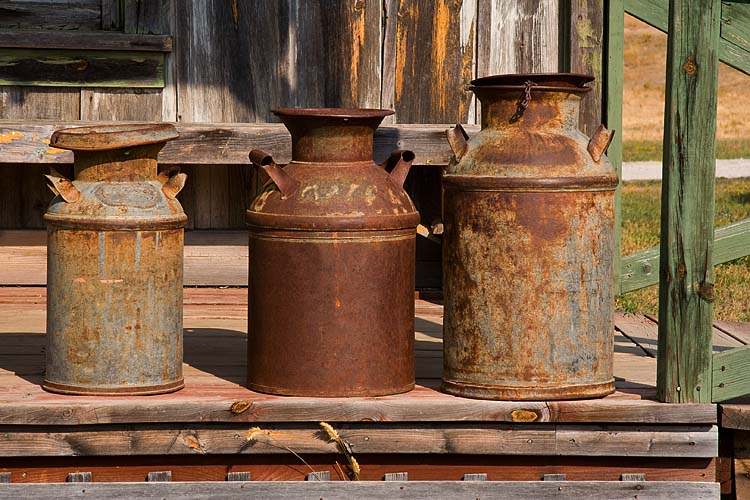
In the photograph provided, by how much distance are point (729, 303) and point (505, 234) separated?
477 centimetres

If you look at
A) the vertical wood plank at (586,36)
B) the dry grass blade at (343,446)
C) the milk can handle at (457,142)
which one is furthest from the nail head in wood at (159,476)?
the vertical wood plank at (586,36)

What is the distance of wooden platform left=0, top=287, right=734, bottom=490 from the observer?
3916mm

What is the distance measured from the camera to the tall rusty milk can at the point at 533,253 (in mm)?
4031

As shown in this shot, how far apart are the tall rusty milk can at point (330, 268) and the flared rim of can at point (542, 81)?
1.34 feet

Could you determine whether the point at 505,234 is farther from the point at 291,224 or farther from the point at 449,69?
the point at 449,69

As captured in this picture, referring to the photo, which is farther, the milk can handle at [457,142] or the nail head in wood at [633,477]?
the milk can handle at [457,142]

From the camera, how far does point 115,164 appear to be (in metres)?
4.11

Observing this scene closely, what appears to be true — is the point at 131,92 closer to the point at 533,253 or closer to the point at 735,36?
the point at 533,253

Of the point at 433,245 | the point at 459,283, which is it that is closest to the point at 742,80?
the point at 433,245

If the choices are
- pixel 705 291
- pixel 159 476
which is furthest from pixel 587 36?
pixel 159 476

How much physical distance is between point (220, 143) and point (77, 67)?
80cm

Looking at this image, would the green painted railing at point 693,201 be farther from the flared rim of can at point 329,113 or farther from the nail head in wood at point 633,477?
the flared rim of can at point 329,113

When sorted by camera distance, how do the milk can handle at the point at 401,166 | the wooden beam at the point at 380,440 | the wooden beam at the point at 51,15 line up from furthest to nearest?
1. the wooden beam at the point at 51,15
2. the milk can handle at the point at 401,166
3. the wooden beam at the point at 380,440

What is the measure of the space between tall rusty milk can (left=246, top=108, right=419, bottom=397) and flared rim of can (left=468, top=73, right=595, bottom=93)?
41cm
